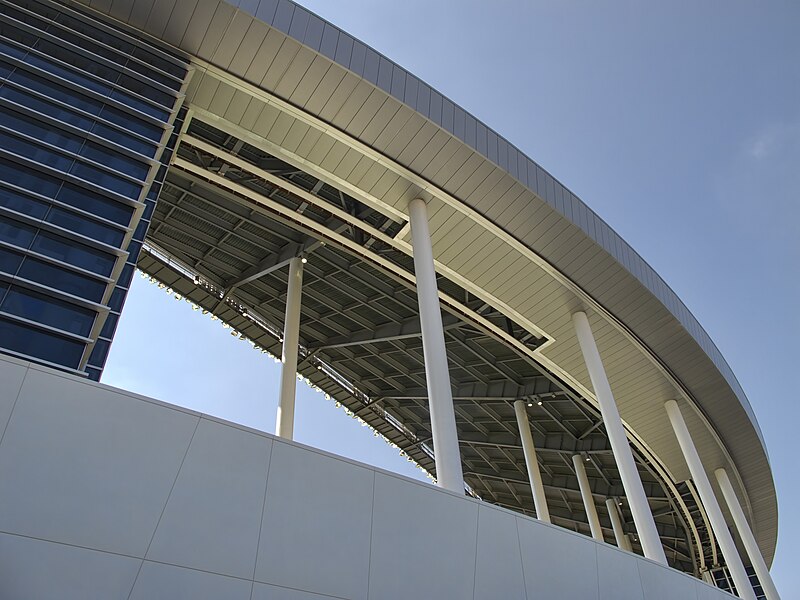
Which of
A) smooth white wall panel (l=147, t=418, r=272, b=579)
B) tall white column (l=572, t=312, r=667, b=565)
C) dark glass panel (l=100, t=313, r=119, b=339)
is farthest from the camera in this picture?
tall white column (l=572, t=312, r=667, b=565)

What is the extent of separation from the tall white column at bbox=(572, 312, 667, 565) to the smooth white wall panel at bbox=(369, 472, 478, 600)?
24.9ft

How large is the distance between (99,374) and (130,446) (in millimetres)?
2561

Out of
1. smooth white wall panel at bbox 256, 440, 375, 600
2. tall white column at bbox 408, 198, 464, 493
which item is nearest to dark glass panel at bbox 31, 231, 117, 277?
smooth white wall panel at bbox 256, 440, 375, 600

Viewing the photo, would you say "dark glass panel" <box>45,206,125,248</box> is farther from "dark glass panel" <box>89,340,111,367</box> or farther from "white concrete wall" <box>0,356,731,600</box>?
"white concrete wall" <box>0,356,731,600</box>

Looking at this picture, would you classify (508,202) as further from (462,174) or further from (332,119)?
(332,119)

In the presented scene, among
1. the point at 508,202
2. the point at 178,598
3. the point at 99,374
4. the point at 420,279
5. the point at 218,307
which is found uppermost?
the point at 218,307

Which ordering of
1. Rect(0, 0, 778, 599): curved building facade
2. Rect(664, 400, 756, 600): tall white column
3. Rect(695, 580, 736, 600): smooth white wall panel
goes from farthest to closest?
Rect(664, 400, 756, 600): tall white column < Rect(695, 580, 736, 600): smooth white wall panel < Rect(0, 0, 778, 599): curved building facade

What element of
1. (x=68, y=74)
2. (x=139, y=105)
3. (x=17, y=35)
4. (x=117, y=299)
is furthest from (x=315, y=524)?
(x=17, y=35)

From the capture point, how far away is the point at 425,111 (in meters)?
14.0

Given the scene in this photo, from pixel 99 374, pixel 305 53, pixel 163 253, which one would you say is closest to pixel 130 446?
pixel 99 374

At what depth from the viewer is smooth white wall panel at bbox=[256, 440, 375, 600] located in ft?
24.3

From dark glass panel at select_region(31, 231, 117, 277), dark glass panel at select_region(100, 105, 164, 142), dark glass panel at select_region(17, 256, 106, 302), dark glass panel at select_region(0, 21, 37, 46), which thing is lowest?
dark glass panel at select_region(17, 256, 106, 302)

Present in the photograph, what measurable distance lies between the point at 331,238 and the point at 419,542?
10.5m

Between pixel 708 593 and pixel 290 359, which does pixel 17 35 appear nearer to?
pixel 290 359
